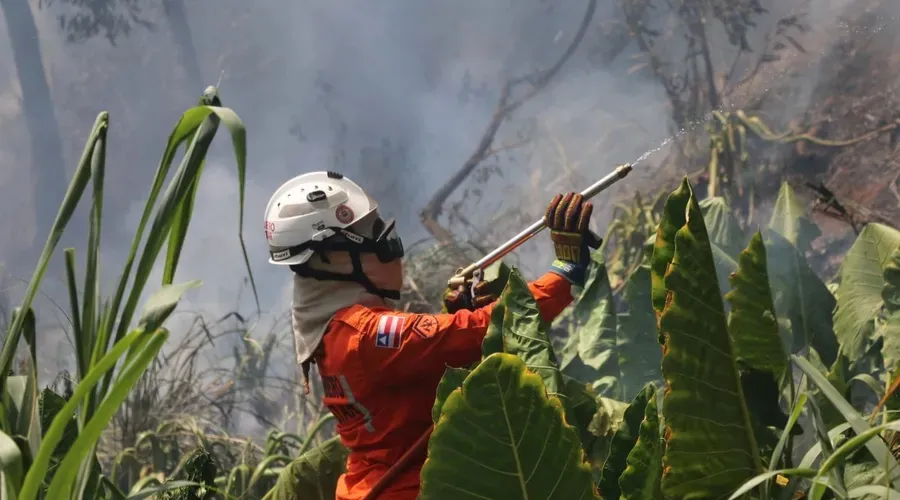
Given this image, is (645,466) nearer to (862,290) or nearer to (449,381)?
(449,381)

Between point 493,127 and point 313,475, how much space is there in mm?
2075

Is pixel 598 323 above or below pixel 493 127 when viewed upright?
below

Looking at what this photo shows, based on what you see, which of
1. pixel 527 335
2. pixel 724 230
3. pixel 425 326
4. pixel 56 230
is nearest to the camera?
pixel 56 230

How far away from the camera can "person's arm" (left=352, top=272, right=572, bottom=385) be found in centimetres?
118

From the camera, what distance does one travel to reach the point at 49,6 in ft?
14.6

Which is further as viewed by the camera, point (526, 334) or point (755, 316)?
point (526, 334)

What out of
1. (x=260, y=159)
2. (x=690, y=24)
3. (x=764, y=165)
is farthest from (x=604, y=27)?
(x=260, y=159)

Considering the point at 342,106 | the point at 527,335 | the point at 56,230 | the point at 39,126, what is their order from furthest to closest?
the point at 39,126
the point at 342,106
the point at 527,335
the point at 56,230

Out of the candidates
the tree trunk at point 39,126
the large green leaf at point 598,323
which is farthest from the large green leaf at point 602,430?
the tree trunk at point 39,126

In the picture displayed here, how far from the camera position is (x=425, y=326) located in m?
1.19

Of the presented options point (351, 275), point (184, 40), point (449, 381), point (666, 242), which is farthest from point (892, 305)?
point (184, 40)

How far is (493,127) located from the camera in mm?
3516

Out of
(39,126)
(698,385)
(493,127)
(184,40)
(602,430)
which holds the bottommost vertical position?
(602,430)

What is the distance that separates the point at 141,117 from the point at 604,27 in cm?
229
